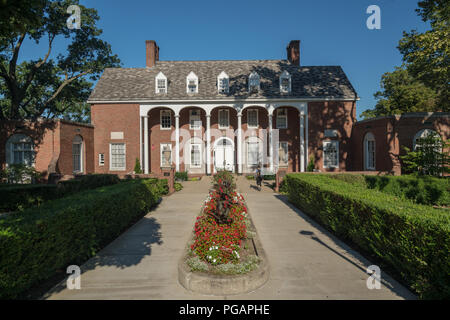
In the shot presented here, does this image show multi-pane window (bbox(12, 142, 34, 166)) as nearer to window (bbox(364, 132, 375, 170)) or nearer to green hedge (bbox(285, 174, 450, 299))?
green hedge (bbox(285, 174, 450, 299))

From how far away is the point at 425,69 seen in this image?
17766 millimetres

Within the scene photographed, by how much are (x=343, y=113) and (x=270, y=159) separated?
8.23 meters

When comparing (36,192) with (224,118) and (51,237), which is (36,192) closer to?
(51,237)

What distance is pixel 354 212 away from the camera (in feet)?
20.7

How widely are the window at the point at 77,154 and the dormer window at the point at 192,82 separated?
1098 cm

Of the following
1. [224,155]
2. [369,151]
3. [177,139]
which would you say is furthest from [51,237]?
[369,151]

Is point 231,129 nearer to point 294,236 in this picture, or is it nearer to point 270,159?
point 270,159

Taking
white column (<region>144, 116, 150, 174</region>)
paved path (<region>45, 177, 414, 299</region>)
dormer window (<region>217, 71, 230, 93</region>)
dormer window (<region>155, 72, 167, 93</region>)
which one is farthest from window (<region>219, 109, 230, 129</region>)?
paved path (<region>45, 177, 414, 299</region>)

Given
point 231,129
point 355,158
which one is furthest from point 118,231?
point 355,158

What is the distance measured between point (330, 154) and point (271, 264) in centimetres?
2067

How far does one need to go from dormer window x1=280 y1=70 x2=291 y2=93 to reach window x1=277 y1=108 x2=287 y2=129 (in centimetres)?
195

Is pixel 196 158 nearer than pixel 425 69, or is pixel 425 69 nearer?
pixel 425 69

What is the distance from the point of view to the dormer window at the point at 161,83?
24391 mm

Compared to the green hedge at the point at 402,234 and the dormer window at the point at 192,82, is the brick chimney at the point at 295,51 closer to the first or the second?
the dormer window at the point at 192,82
